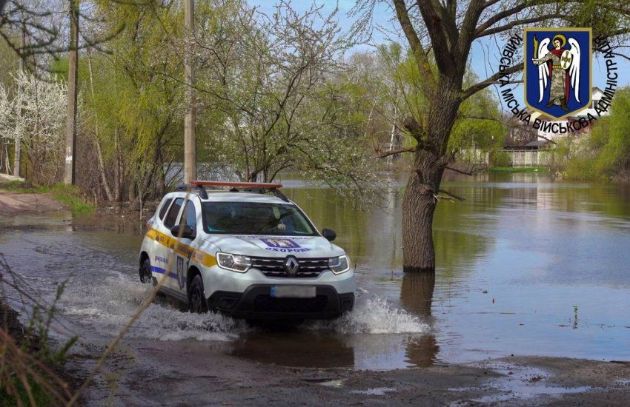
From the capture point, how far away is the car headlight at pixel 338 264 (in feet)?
34.6

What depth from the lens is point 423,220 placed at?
16.7 meters

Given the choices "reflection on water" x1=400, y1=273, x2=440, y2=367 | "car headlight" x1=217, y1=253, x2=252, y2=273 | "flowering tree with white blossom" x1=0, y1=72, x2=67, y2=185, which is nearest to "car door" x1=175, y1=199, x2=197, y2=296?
"car headlight" x1=217, y1=253, x2=252, y2=273

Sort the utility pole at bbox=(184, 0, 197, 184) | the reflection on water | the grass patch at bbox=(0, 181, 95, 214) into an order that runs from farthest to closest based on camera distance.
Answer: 1. the grass patch at bbox=(0, 181, 95, 214)
2. the utility pole at bbox=(184, 0, 197, 184)
3. the reflection on water

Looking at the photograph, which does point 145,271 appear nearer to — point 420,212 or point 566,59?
point 420,212

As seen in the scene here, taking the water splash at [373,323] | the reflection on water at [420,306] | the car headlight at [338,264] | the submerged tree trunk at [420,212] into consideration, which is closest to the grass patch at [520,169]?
the submerged tree trunk at [420,212]

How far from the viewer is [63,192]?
31.2 metres

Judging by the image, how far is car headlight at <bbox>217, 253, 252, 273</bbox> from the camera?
10164mm

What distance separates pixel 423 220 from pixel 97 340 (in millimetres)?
8688

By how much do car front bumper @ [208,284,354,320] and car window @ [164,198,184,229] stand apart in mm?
2324

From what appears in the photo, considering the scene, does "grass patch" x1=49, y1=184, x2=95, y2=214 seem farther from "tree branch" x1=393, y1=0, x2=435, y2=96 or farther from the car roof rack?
the car roof rack

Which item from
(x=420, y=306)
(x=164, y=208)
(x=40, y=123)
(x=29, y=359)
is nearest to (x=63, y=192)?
(x=40, y=123)

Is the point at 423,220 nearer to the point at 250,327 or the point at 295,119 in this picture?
the point at 295,119

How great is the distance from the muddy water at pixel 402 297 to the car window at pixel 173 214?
120cm

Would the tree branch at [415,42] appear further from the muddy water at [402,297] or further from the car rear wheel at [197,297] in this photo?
the car rear wheel at [197,297]
